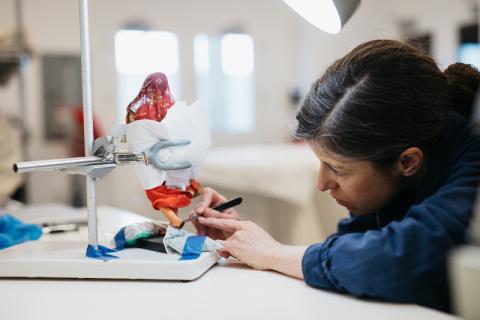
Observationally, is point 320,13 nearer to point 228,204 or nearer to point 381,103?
point 381,103

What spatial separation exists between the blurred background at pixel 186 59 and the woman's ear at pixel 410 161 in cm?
262

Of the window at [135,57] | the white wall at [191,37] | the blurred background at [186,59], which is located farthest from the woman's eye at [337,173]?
the window at [135,57]

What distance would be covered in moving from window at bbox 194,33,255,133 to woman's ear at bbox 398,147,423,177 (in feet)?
13.1

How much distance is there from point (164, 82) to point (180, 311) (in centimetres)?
45

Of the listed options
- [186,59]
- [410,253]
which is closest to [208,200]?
[410,253]

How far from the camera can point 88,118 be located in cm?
89

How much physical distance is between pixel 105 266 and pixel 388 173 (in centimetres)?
51

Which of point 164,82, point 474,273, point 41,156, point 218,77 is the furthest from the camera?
point 218,77

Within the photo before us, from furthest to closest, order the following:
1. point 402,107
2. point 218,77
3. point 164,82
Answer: point 218,77, point 164,82, point 402,107

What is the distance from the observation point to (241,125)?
5137 millimetres

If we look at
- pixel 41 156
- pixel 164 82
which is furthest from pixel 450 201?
pixel 41 156

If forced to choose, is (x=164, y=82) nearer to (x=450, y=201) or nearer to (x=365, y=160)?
(x=365, y=160)

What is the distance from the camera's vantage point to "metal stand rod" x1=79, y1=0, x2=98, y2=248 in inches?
34.8

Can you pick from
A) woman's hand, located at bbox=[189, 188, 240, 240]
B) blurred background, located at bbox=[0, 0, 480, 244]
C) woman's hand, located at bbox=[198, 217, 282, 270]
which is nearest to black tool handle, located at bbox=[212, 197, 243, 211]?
woman's hand, located at bbox=[189, 188, 240, 240]
